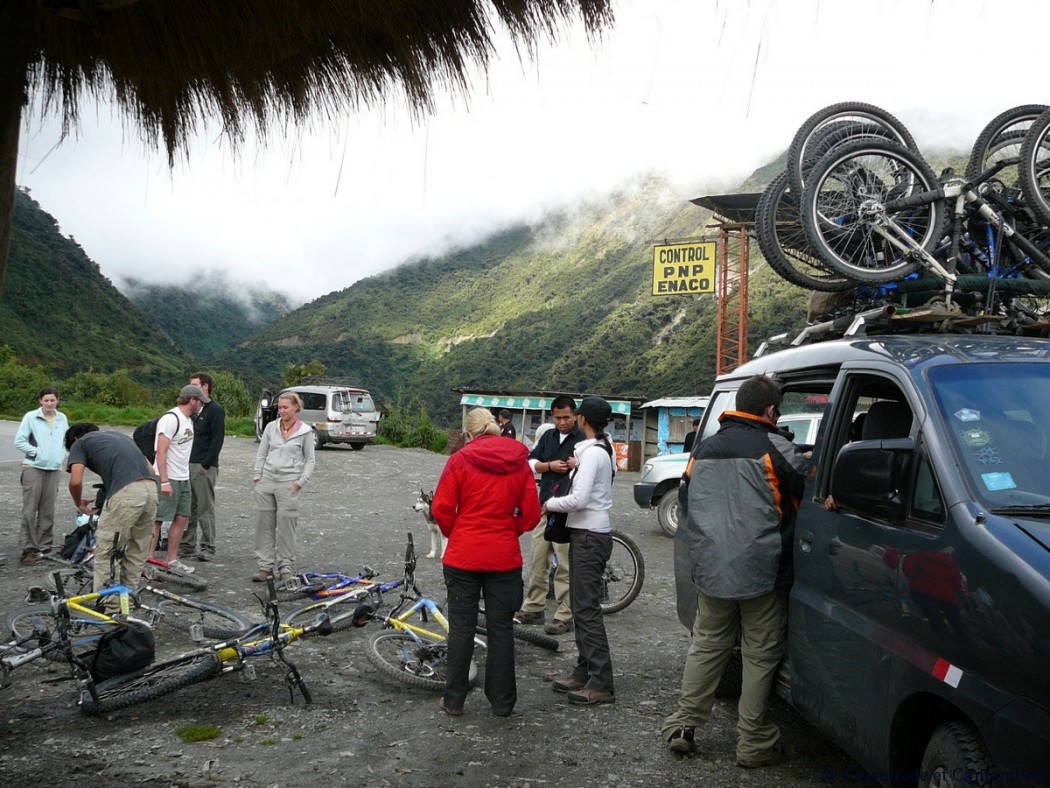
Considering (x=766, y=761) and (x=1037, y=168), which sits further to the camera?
(x=1037, y=168)

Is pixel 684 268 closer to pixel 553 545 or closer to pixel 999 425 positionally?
pixel 553 545

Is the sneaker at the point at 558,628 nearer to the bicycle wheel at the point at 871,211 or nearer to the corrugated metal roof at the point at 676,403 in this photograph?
the bicycle wheel at the point at 871,211

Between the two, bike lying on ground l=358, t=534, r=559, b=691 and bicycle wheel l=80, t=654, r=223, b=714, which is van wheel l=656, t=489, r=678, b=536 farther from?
bicycle wheel l=80, t=654, r=223, b=714

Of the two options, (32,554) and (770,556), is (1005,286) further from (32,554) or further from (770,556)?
(32,554)

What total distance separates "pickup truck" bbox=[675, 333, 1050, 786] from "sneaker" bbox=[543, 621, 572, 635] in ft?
10.1

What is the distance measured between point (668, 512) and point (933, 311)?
9.30m

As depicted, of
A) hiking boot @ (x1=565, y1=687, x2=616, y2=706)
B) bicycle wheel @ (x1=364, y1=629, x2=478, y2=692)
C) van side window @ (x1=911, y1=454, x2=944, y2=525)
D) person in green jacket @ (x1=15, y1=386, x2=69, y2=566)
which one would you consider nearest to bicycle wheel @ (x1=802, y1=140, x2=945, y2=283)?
van side window @ (x1=911, y1=454, x2=944, y2=525)

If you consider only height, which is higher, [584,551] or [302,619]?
[584,551]

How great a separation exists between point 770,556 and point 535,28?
2.66 meters

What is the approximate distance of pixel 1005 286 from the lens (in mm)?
5848

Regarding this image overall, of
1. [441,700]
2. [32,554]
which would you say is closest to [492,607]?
[441,700]

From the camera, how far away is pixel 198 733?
4859mm

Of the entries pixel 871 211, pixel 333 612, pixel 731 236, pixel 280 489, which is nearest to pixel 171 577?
pixel 280 489

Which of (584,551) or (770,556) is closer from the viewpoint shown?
(770,556)
